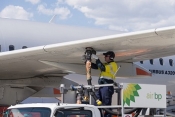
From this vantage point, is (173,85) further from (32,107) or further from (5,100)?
(32,107)

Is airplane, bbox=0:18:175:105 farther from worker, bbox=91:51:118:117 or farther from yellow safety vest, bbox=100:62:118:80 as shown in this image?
yellow safety vest, bbox=100:62:118:80

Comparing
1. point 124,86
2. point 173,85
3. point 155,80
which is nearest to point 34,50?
point 124,86

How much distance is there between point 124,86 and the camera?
8211 millimetres

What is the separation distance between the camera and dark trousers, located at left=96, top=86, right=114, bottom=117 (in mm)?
9023

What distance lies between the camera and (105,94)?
29.6 ft

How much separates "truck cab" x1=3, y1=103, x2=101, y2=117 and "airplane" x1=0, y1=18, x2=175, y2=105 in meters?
2.87

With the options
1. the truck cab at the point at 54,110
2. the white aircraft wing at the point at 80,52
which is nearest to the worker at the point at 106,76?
the white aircraft wing at the point at 80,52

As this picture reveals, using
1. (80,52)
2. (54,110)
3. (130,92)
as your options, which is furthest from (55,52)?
(54,110)

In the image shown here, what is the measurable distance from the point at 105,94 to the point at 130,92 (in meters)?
0.96

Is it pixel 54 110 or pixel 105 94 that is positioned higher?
pixel 105 94

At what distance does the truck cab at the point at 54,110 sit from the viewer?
719cm

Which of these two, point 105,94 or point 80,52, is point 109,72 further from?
point 80,52

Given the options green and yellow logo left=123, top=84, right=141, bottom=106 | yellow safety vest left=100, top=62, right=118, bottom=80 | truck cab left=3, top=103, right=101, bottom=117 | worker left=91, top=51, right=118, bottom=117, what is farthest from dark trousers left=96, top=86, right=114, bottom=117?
truck cab left=3, top=103, right=101, bottom=117

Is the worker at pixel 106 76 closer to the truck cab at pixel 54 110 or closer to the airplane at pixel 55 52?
the airplane at pixel 55 52
